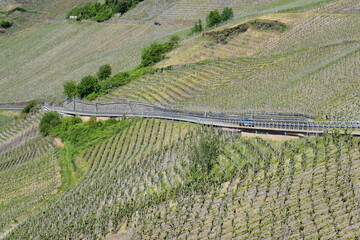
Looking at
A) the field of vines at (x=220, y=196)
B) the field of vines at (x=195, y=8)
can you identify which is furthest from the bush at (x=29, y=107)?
→ the field of vines at (x=195, y=8)

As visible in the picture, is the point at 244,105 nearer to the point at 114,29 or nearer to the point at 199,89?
the point at 199,89

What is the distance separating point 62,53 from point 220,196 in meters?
95.4

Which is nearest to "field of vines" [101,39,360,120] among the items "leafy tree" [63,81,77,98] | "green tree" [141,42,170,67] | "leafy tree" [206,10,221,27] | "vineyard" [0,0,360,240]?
"vineyard" [0,0,360,240]

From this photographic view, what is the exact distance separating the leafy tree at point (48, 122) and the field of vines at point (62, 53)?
21.4 metres

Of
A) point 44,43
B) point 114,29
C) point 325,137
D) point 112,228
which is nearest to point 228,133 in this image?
point 325,137

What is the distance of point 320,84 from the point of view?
59.2 metres

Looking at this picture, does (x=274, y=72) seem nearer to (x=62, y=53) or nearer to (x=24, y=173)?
(x=24, y=173)

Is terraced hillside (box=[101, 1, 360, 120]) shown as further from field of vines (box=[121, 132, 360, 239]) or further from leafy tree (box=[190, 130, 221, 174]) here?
leafy tree (box=[190, 130, 221, 174])

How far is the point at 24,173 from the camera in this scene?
206 ft

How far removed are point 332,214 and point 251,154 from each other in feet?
40.9

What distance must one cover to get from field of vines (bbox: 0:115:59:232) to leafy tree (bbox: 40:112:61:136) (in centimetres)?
133

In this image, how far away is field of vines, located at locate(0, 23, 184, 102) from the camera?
105m

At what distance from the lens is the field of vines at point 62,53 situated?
105 m

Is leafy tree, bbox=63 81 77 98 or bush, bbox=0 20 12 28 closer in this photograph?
leafy tree, bbox=63 81 77 98
